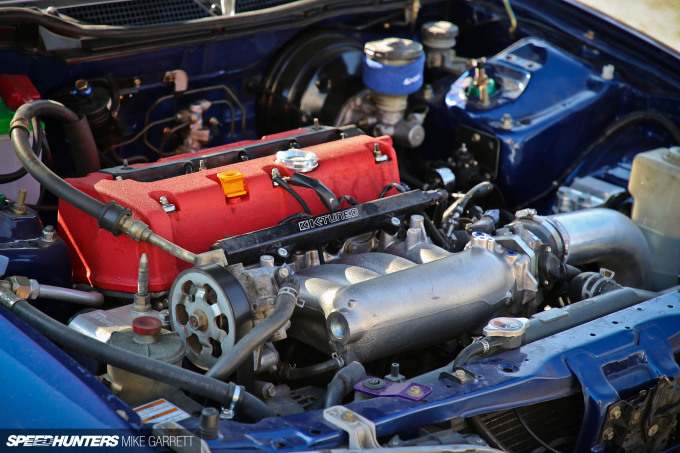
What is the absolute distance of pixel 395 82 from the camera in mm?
2904

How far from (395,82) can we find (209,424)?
1.74 metres

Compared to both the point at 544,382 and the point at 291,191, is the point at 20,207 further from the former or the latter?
the point at 544,382

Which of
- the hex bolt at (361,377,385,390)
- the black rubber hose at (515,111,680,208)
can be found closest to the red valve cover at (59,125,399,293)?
the hex bolt at (361,377,385,390)

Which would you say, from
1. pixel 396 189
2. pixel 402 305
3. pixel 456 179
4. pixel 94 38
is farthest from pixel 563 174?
pixel 94 38

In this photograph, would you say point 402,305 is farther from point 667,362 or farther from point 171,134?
point 171,134

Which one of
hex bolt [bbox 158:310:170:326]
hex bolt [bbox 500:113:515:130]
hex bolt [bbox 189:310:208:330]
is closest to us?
hex bolt [bbox 189:310:208:330]

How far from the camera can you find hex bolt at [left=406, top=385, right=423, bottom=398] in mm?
1668

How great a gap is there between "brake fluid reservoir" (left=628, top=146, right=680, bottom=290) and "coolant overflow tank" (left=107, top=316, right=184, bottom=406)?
5.41 feet

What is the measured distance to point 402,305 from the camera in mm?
1891

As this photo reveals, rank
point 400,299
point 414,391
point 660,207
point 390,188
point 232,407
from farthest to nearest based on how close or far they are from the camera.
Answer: point 660,207
point 390,188
point 400,299
point 414,391
point 232,407

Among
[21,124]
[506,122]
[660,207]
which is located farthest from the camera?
[506,122]

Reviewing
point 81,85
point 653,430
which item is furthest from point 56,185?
point 653,430

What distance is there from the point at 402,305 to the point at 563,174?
1.42 metres

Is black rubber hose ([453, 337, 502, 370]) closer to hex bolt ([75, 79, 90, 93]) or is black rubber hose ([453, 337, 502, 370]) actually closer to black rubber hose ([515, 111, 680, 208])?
black rubber hose ([515, 111, 680, 208])
